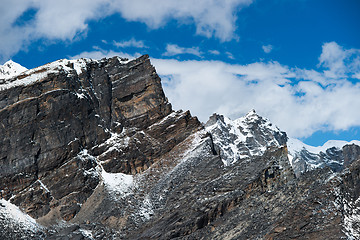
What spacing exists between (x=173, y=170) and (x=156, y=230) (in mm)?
21752

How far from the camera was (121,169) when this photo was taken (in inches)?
4414

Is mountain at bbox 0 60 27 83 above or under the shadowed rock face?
above

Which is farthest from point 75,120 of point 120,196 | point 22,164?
point 120,196

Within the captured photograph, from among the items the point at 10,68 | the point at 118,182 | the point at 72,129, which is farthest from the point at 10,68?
the point at 118,182

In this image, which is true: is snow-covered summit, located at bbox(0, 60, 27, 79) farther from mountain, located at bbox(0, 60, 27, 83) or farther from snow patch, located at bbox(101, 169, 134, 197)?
snow patch, located at bbox(101, 169, 134, 197)

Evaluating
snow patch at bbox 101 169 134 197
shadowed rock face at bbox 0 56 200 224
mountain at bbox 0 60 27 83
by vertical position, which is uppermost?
mountain at bbox 0 60 27 83

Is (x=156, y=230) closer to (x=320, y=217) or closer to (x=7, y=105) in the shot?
(x=320, y=217)

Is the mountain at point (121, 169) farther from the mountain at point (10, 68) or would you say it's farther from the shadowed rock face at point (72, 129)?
the mountain at point (10, 68)

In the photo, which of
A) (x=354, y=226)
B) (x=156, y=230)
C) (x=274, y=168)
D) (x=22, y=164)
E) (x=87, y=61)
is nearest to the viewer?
(x=354, y=226)

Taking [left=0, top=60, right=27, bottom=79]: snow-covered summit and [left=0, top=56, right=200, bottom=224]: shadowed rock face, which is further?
[left=0, top=60, right=27, bottom=79]: snow-covered summit

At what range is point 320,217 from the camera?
66625mm

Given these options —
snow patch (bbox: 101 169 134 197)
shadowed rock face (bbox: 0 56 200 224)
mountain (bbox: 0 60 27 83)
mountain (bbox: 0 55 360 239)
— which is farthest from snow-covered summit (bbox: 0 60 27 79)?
snow patch (bbox: 101 169 134 197)

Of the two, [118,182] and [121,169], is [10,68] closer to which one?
[121,169]

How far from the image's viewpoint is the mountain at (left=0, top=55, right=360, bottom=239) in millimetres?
84062
